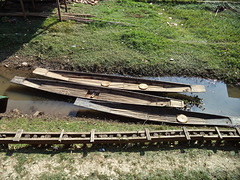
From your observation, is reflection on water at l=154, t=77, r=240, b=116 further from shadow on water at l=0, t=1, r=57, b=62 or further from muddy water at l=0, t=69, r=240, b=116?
shadow on water at l=0, t=1, r=57, b=62

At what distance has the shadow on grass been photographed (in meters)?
5.35

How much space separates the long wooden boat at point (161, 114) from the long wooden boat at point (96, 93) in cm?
26

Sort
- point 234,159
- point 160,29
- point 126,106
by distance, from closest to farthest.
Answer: point 234,159 → point 126,106 → point 160,29

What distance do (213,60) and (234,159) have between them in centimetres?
598

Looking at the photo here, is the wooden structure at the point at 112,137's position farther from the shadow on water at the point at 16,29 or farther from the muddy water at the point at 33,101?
the shadow on water at the point at 16,29

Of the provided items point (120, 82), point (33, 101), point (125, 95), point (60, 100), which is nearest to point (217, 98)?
point (125, 95)

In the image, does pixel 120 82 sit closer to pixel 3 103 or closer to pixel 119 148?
pixel 119 148

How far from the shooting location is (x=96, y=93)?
7746mm

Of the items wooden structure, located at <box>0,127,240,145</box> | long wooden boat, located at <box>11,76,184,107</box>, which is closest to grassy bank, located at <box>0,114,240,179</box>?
wooden structure, located at <box>0,127,240,145</box>

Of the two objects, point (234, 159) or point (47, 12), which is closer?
point (234, 159)

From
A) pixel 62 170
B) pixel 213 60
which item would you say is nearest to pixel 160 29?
pixel 213 60

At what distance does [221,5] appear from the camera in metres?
15.6

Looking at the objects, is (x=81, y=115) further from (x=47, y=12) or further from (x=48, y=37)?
(x=47, y=12)

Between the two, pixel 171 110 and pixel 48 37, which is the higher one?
pixel 48 37
